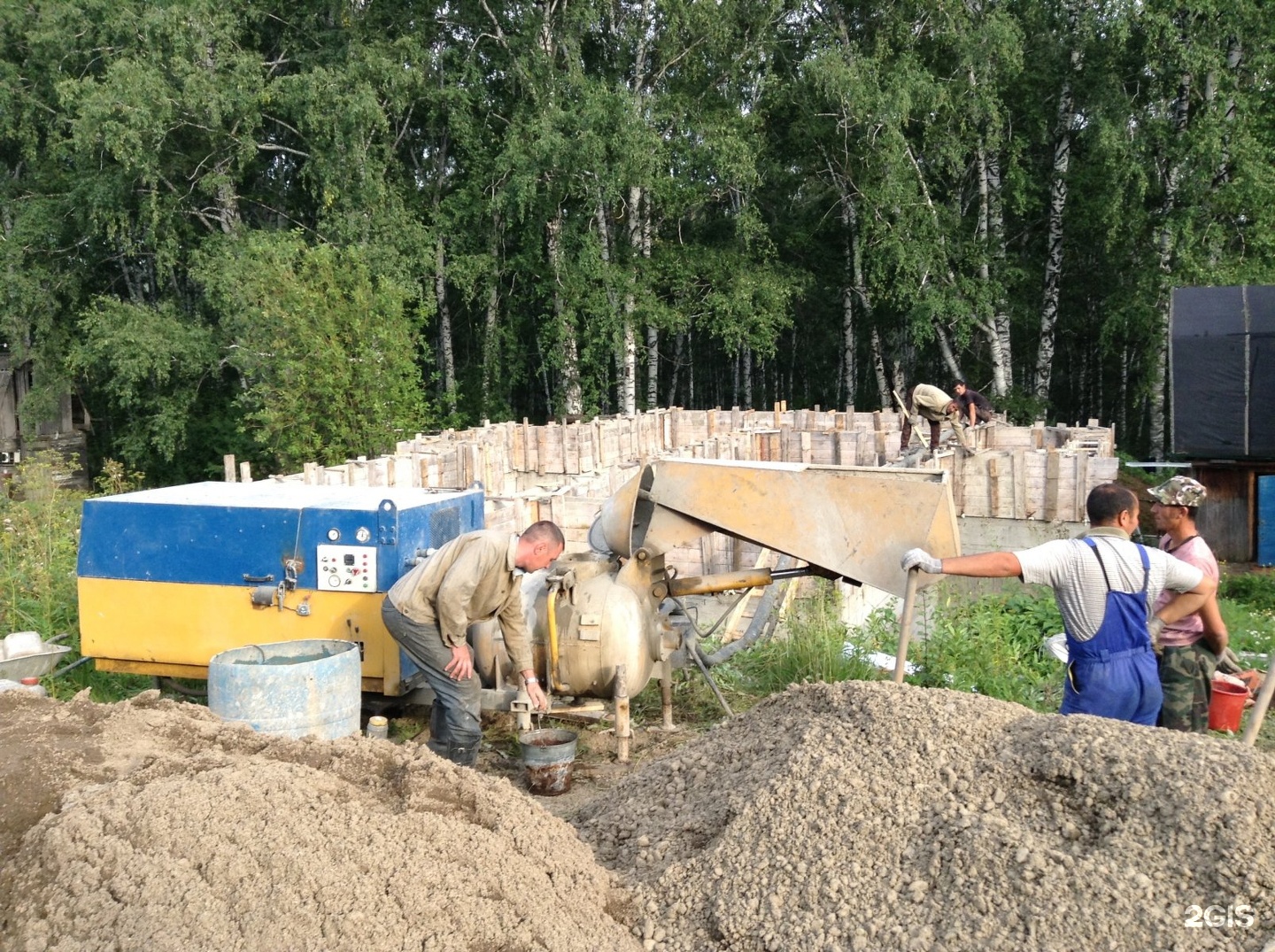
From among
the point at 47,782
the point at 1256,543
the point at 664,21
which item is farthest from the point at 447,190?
the point at 47,782

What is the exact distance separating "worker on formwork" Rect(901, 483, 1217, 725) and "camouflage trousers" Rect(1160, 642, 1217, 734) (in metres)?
0.47

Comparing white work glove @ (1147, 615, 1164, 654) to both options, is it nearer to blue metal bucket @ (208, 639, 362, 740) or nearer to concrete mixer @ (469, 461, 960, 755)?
concrete mixer @ (469, 461, 960, 755)

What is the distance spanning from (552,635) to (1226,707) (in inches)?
148

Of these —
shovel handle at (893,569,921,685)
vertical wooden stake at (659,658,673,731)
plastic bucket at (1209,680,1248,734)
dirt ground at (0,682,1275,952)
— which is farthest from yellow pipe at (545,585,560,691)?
plastic bucket at (1209,680,1248,734)

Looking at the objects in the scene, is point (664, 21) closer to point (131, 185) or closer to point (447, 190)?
point (447, 190)

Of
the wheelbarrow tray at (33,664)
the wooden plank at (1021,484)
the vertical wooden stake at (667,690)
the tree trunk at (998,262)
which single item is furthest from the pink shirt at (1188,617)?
the tree trunk at (998,262)

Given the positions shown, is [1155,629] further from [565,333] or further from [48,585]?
[565,333]

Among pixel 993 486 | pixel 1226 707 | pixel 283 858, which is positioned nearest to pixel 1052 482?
pixel 993 486

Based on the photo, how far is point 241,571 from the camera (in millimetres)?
6738

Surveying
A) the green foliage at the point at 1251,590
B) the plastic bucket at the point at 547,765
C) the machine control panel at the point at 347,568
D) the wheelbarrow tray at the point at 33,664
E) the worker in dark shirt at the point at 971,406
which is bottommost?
the green foliage at the point at 1251,590

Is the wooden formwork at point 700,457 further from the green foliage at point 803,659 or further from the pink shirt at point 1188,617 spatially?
the pink shirt at point 1188,617

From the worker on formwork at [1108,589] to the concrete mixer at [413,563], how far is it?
98cm

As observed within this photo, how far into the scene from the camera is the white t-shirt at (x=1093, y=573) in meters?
4.71

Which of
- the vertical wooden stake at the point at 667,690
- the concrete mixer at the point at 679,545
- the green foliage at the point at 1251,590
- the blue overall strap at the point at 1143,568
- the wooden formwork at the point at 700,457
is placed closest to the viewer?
the blue overall strap at the point at 1143,568
